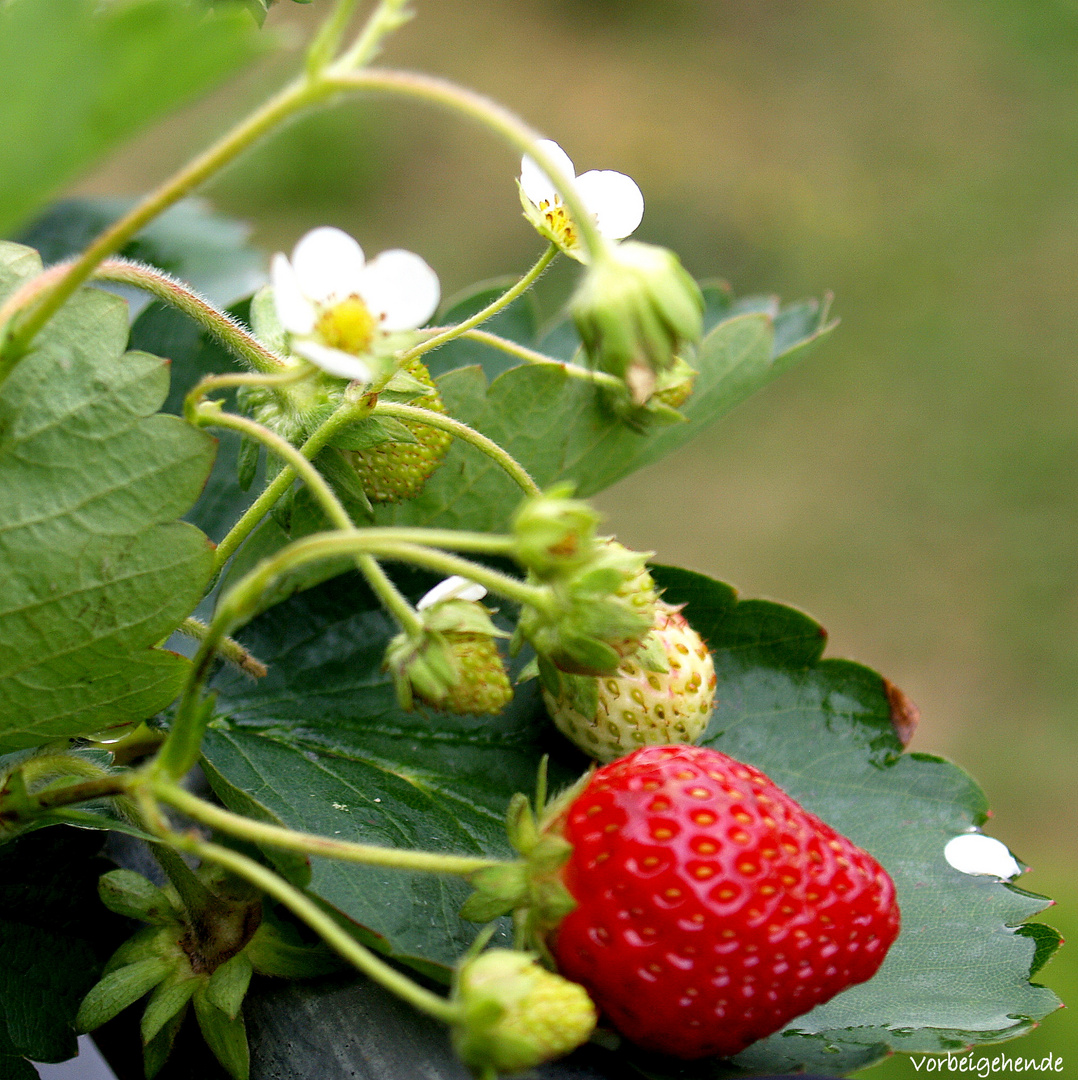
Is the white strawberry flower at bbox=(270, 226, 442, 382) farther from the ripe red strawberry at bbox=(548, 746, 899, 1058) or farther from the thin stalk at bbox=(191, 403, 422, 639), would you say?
the ripe red strawberry at bbox=(548, 746, 899, 1058)

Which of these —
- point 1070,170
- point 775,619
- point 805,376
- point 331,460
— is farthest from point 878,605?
point 331,460

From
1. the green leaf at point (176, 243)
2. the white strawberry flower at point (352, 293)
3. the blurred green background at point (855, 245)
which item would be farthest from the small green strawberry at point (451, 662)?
the blurred green background at point (855, 245)

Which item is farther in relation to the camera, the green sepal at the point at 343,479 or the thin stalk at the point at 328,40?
the green sepal at the point at 343,479

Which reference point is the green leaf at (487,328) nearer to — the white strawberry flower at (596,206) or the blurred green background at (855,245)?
the white strawberry flower at (596,206)

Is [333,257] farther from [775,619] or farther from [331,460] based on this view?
[775,619]

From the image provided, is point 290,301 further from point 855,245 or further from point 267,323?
point 855,245

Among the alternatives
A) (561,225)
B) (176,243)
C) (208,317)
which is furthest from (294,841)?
(176,243)

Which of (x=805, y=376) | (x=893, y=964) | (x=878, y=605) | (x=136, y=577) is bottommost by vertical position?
(x=878, y=605)
